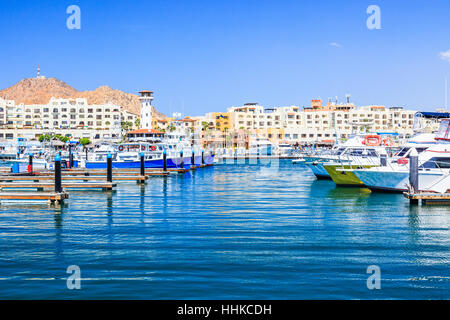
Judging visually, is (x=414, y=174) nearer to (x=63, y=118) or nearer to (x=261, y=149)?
(x=261, y=149)

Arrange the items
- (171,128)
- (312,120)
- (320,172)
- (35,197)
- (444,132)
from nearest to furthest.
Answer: (35,197), (444,132), (320,172), (171,128), (312,120)

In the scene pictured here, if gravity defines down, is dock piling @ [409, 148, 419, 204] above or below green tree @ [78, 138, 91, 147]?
below

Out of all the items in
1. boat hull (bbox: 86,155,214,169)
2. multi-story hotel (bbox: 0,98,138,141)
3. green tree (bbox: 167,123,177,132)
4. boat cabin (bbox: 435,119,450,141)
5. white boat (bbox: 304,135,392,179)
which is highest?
multi-story hotel (bbox: 0,98,138,141)

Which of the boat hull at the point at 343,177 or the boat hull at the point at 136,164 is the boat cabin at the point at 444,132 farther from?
the boat hull at the point at 136,164

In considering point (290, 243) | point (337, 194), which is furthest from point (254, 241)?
point (337, 194)

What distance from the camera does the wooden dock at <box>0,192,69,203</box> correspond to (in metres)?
24.3

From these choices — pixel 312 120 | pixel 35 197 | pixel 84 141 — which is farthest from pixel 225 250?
pixel 312 120

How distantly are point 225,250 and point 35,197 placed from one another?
42.2ft

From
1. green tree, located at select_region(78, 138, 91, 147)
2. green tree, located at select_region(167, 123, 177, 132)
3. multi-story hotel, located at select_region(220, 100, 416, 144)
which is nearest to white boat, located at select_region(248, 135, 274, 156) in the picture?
green tree, located at select_region(167, 123, 177, 132)

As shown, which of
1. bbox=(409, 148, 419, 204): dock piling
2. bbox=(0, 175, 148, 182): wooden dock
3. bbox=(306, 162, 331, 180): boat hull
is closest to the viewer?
bbox=(409, 148, 419, 204): dock piling

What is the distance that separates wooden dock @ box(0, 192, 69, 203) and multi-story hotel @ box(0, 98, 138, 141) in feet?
408

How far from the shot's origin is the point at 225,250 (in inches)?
583

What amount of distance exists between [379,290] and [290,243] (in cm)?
483

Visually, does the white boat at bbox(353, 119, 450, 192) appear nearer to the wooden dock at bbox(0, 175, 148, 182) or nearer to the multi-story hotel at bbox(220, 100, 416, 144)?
the wooden dock at bbox(0, 175, 148, 182)
